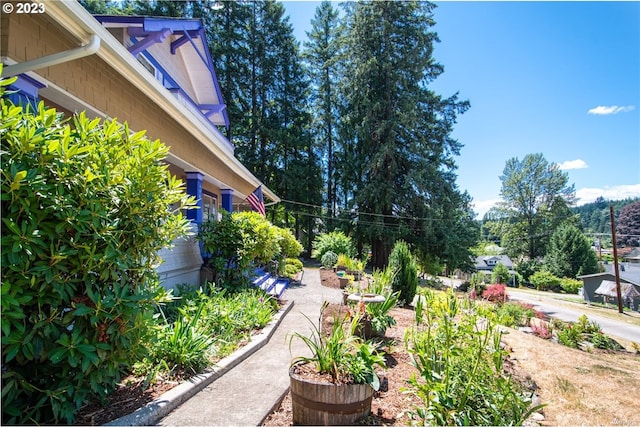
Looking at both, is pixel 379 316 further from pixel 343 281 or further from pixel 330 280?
pixel 330 280

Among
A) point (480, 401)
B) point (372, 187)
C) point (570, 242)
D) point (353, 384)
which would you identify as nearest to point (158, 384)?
point (353, 384)

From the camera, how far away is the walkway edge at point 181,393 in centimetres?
248

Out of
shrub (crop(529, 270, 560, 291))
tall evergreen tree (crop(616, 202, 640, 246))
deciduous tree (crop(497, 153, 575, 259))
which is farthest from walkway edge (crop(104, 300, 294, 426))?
tall evergreen tree (crop(616, 202, 640, 246))

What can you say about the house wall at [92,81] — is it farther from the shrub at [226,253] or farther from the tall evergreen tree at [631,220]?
the tall evergreen tree at [631,220]

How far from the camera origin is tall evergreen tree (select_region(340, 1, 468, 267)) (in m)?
22.3

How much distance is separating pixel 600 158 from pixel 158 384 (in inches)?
700

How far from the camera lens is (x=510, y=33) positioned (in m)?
7.55

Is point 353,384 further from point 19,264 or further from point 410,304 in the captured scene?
point 410,304

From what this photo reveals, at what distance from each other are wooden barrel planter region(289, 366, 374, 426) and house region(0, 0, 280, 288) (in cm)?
332

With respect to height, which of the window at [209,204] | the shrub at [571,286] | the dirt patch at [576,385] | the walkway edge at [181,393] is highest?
the window at [209,204]

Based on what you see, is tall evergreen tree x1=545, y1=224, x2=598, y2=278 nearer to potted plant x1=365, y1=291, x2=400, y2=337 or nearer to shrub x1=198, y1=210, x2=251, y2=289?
potted plant x1=365, y1=291, x2=400, y2=337

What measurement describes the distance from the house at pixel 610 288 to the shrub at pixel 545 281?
458cm

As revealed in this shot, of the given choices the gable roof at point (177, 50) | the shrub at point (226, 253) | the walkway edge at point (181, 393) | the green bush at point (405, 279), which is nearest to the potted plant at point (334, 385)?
the walkway edge at point (181, 393)

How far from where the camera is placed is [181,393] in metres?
2.91
